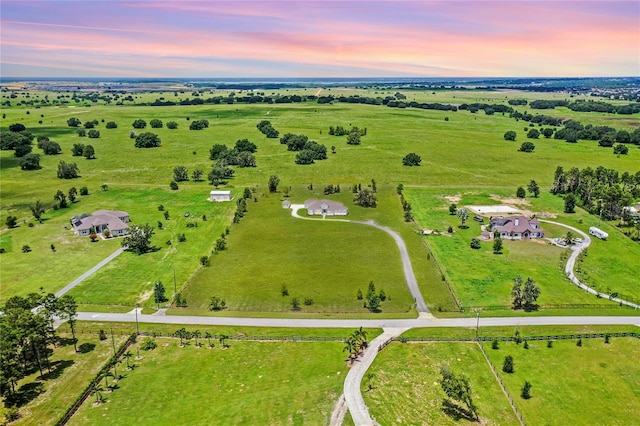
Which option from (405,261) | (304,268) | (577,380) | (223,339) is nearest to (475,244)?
(405,261)

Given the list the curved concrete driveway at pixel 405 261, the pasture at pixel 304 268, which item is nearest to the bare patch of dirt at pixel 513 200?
the pasture at pixel 304 268

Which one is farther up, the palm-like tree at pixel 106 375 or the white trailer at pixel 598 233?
the white trailer at pixel 598 233

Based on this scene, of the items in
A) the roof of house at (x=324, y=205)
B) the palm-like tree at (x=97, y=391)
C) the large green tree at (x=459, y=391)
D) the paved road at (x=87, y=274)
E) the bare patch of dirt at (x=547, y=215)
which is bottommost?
the palm-like tree at (x=97, y=391)

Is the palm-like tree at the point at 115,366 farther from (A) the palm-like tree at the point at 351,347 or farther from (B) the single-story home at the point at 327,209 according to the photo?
(B) the single-story home at the point at 327,209

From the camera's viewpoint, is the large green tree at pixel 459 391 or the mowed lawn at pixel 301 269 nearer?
the large green tree at pixel 459 391

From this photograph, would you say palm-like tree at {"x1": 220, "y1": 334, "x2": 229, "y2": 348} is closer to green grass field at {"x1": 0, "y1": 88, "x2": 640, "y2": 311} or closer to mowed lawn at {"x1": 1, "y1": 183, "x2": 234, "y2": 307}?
green grass field at {"x1": 0, "y1": 88, "x2": 640, "y2": 311}

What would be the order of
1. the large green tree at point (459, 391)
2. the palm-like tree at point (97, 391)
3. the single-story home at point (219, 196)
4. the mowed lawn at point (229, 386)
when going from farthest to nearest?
the single-story home at point (219, 196) → the palm-like tree at point (97, 391) → the mowed lawn at point (229, 386) → the large green tree at point (459, 391)
